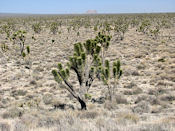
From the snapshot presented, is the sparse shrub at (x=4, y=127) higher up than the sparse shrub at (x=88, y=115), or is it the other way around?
the sparse shrub at (x=4, y=127)

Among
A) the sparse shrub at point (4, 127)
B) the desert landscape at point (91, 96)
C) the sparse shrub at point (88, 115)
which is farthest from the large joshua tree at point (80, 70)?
the sparse shrub at point (4, 127)

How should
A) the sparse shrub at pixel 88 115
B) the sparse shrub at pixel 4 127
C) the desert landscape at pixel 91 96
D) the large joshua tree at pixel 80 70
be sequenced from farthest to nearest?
the large joshua tree at pixel 80 70, the sparse shrub at pixel 88 115, the desert landscape at pixel 91 96, the sparse shrub at pixel 4 127

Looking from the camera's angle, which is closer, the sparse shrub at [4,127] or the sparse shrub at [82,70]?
the sparse shrub at [4,127]

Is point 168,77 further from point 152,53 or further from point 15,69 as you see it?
point 15,69

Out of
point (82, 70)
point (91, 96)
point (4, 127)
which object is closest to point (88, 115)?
point (82, 70)

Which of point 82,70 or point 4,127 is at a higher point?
point 82,70

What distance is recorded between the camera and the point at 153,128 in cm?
435

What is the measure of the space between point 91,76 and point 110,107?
5.40 ft

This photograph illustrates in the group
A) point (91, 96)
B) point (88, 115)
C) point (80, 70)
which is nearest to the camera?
point (88, 115)

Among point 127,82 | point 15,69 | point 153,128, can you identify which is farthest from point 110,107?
point 15,69

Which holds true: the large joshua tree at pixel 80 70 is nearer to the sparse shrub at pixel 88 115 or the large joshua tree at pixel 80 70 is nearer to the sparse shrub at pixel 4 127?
the sparse shrub at pixel 88 115

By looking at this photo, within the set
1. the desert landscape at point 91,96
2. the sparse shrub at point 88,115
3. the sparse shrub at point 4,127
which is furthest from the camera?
the sparse shrub at point 88,115

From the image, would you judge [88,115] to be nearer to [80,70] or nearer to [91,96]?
[80,70]

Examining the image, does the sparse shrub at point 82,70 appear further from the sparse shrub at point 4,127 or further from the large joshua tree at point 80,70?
the sparse shrub at point 4,127
